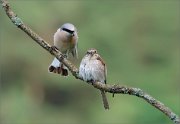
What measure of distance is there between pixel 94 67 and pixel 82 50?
16.3 m

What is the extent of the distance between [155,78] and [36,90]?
12.3 ft

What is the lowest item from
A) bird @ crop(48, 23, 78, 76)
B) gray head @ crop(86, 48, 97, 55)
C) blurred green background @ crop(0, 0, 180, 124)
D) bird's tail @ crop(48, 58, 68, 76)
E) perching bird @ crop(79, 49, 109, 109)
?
perching bird @ crop(79, 49, 109, 109)

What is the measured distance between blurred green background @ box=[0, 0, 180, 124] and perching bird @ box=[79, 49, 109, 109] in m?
16.3

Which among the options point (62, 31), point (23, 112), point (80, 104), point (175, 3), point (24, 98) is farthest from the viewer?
point (175, 3)

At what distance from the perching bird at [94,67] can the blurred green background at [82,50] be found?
16268 millimetres

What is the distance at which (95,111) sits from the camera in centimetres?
2233

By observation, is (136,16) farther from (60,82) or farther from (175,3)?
(60,82)

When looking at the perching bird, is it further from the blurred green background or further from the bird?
the blurred green background

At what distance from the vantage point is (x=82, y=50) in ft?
69.7

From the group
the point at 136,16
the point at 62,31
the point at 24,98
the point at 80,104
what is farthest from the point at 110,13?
the point at 62,31

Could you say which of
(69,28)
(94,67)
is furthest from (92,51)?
(69,28)

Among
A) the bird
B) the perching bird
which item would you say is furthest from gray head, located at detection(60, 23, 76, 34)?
the perching bird

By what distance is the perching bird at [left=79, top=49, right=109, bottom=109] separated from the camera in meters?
4.66

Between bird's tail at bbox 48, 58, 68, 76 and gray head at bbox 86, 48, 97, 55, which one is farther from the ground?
bird's tail at bbox 48, 58, 68, 76
